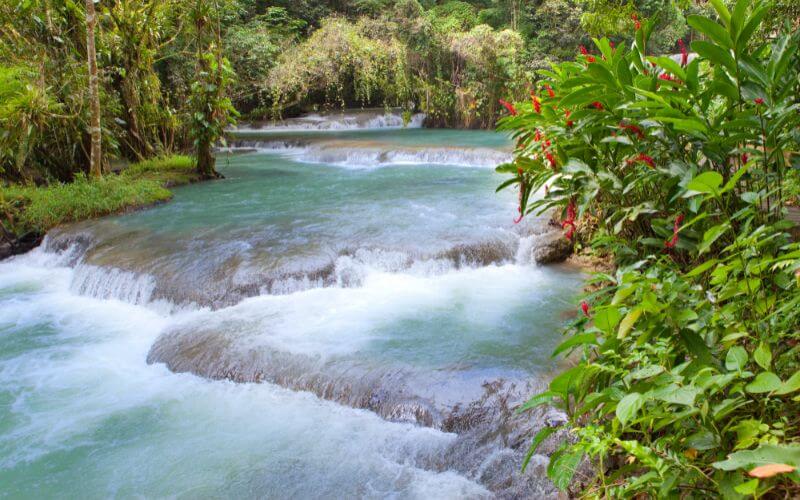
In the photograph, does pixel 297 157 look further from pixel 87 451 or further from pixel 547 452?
pixel 547 452

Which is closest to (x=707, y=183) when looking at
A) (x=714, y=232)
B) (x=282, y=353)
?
(x=714, y=232)

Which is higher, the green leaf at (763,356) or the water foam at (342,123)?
the water foam at (342,123)

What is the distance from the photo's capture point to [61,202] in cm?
894

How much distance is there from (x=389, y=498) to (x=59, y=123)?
9636 millimetres

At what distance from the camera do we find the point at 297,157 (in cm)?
1614

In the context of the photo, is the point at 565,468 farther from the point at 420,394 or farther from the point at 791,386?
the point at 420,394

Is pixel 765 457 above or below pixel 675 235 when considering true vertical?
below

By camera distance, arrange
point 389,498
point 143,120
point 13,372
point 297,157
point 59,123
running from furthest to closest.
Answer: point 297,157 → point 143,120 → point 59,123 → point 13,372 → point 389,498

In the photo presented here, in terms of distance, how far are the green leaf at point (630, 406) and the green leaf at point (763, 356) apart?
0.37 meters

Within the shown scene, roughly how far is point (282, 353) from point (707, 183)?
12.5 ft

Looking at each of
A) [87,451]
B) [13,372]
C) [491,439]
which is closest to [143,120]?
[13,372]

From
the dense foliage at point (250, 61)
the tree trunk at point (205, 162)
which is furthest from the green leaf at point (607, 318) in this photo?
the tree trunk at point (205, 162)

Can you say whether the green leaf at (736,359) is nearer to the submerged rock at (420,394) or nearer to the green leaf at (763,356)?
the green leaf at (763,356)

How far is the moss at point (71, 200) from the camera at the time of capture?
28.6 ft
